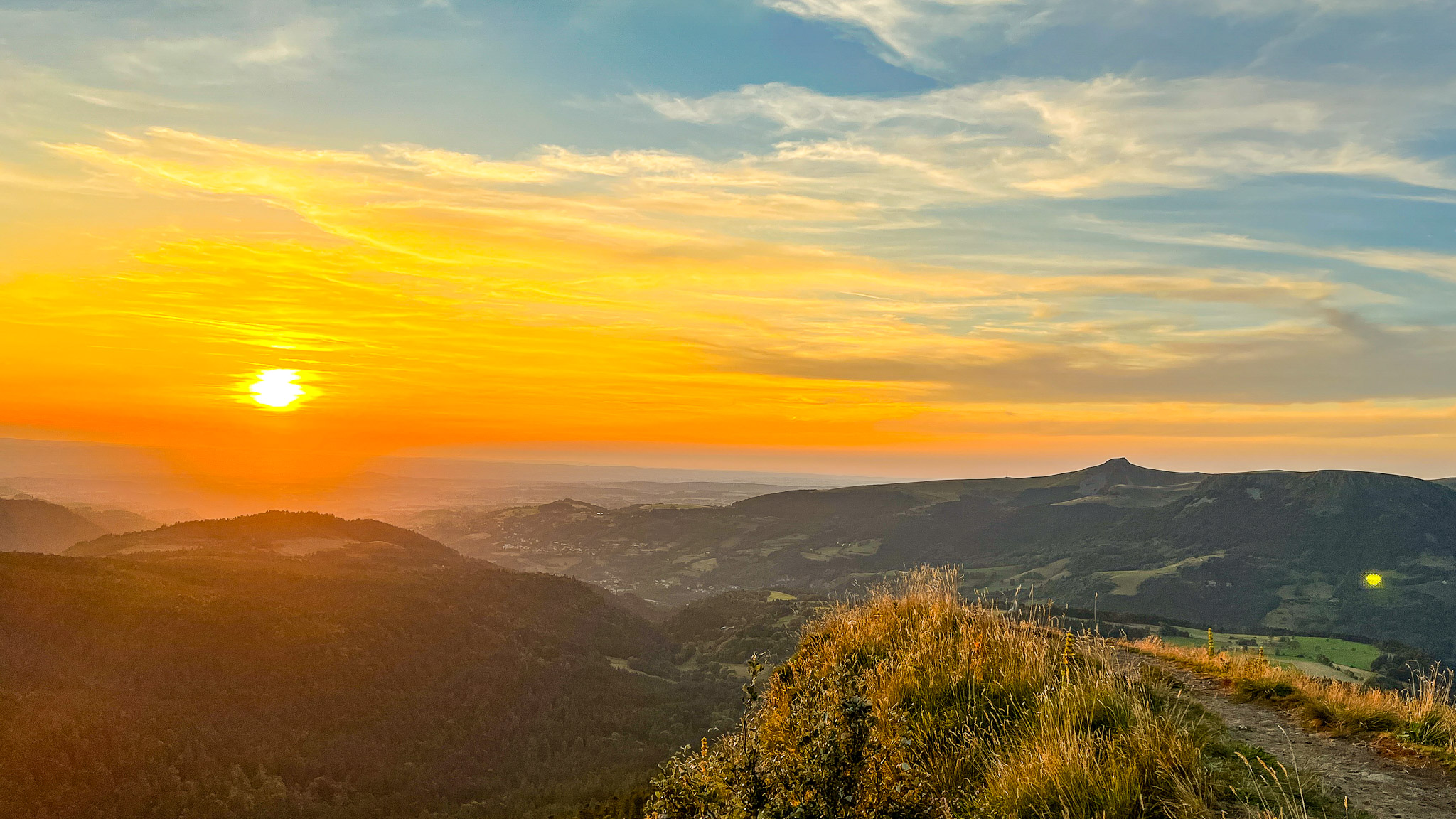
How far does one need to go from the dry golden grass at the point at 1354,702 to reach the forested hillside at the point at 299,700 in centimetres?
8589

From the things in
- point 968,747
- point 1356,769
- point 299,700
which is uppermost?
point 1356,769

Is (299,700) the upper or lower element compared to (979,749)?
lower

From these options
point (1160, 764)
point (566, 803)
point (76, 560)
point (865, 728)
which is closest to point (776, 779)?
point (865, 728)

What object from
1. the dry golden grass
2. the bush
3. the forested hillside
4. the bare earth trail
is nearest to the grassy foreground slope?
the bush

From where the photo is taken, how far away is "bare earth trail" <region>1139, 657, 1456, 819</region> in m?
7.55

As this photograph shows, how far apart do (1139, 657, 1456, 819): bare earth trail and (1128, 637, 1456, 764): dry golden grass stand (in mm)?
335

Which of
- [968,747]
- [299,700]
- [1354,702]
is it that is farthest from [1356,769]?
[299,700]

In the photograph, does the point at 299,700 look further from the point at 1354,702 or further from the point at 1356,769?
the point at 1356,769

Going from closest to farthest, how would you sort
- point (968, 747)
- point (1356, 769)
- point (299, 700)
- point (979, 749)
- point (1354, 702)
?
point (1356, 769)
point (979, 749)
point (968, 747)
point (1354, 702)
point (299, 700)

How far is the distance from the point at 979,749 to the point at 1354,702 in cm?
668

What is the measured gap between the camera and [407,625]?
152 m

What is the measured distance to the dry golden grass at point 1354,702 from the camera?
30.0 ft

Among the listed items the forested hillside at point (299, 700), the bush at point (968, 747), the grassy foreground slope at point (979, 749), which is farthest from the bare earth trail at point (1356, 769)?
the forested hillside at point (299, 700)

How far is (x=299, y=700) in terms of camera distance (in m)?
122
